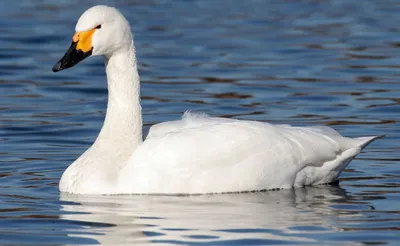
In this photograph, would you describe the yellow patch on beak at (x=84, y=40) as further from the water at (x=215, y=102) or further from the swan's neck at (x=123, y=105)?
the water at (x=215, y=102)

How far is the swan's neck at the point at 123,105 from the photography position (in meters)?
10.3

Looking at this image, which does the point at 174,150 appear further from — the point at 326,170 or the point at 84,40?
the point at 326,170

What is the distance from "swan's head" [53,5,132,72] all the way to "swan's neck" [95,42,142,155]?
0.21 metres

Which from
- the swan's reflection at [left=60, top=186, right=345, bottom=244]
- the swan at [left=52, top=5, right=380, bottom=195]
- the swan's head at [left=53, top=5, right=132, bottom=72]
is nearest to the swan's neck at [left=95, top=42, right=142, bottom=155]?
the swan at [left=52, top=5, right=380, bottom=195]

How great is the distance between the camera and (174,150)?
9797 millimetres

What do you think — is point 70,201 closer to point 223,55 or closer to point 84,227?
point 84,227

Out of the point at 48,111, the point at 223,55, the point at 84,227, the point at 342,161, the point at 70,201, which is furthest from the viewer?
the point at 223,55

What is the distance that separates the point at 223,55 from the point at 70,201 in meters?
9.38

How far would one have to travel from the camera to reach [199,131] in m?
10.0

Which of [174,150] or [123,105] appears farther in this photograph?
[123,105]

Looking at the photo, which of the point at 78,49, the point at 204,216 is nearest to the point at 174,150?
the point at 204,216

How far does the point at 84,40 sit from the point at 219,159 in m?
1.56

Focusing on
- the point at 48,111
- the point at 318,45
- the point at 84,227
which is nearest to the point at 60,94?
the point at 48,111

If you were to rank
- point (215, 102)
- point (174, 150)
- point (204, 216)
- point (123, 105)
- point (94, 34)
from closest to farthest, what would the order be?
1. point (204, 216)
2. point (174, 150)
3. point (94, 34)
4. point (123, 105)
5. point (215, 102)
